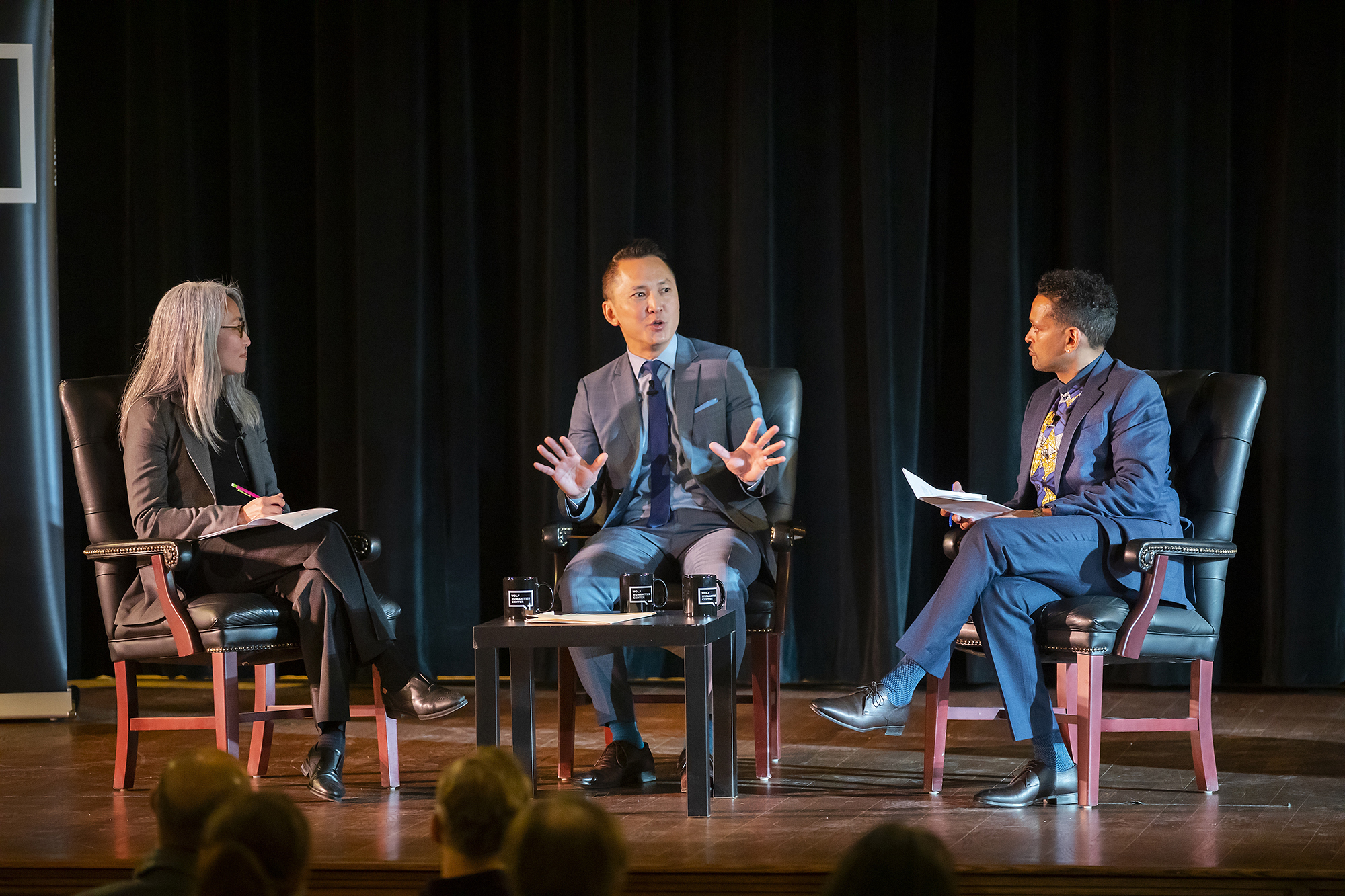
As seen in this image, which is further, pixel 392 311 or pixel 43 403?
pixel 392 311

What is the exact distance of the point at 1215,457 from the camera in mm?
3373

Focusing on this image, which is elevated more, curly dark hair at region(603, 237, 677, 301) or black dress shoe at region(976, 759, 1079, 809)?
curly dark hair at region(603, 237, 677, 301)

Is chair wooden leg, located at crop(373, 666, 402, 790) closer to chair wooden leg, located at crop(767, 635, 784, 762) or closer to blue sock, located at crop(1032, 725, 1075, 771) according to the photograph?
chair wooden leg, located at crop(767, 635, 784, 762)

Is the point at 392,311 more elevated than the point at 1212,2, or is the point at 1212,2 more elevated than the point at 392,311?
the point at 1212,2

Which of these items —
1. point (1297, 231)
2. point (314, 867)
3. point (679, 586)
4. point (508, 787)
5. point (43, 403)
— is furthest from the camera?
point (1297, 231)

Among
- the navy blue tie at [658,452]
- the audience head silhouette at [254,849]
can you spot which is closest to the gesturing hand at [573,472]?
the navy blue tie at [658,452]

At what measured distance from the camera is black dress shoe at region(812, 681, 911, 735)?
10.1ft

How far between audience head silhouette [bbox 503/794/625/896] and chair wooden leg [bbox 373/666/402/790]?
2115mm

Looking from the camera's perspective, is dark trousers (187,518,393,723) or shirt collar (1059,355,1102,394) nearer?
dark trousers (187,518,393,723)

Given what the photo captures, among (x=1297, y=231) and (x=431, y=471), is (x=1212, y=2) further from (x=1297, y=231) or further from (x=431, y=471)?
(x=431, y=471)

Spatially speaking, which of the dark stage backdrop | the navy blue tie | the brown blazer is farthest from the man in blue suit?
the brown blazer

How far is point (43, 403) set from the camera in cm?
435

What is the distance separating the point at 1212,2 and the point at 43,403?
13.3 ft

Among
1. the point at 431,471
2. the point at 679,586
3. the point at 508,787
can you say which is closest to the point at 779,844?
the point at 679,586
